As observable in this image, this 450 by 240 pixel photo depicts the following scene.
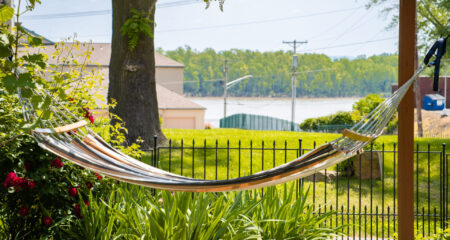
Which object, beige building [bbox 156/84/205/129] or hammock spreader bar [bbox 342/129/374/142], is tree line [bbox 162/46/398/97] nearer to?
beige building [bbox 156/84/205/129]

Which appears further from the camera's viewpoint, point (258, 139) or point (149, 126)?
point (258, 139)

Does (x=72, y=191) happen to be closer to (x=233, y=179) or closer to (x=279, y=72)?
(x=233, y=179)

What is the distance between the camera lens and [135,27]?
8492 millimetres

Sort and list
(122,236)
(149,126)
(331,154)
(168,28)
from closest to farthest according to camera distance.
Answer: (331,154)
(122,236)
(149,126)
(168,28)

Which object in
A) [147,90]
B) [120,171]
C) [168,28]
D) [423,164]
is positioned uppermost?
[168,28]

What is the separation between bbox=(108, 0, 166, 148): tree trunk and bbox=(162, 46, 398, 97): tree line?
62115 millimetres

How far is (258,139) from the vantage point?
10.4m

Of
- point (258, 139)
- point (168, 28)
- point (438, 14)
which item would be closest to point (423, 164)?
point (258, 139)

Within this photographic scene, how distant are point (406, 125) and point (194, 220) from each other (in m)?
1.54

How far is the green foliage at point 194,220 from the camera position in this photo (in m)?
3.62

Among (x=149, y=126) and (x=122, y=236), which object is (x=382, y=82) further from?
(x=122, y=236)

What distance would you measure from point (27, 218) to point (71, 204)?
0.32m

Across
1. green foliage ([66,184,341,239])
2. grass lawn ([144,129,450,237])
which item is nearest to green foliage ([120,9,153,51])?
grass lawn ([144,129,450,237])

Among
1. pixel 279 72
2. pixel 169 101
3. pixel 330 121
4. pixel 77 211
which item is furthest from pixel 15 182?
pixel 279 72
